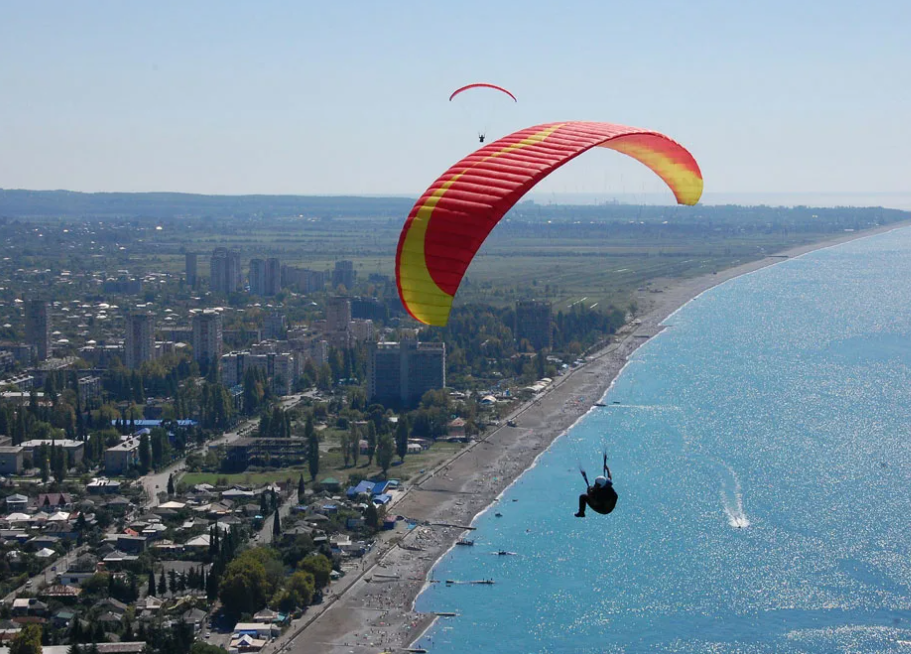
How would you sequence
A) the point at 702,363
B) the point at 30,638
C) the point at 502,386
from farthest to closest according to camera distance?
1. the point at 702,363
2. the point at 502,386
3. the point at 30,638

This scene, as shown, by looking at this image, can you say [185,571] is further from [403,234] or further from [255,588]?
[403,234]

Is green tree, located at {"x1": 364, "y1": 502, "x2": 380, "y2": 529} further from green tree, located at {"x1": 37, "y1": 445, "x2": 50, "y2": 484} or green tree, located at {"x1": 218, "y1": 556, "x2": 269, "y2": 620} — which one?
green tree, located at {"x1": 37, "y1": 445, "x2": 50, "y2": 484}

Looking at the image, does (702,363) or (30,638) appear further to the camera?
(702,363)

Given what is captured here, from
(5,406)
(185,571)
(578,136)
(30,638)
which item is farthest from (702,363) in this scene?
(578,136)

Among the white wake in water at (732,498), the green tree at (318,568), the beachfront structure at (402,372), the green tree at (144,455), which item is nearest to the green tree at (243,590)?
the green tree at (318,568)

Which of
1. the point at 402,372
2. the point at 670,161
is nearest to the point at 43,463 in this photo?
the point at 402,372
